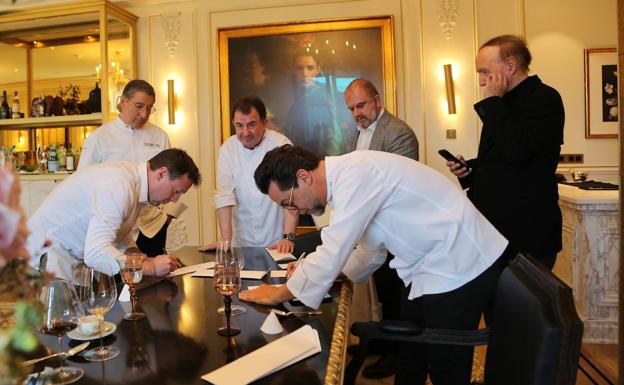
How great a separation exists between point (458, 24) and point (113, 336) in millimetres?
4100

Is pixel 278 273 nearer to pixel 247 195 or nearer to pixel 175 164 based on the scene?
pixel 175 164

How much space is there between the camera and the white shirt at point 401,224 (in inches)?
57.6

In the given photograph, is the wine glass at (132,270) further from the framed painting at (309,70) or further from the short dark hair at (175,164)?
the framed painting at (309,70)

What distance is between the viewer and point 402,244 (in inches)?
60.5

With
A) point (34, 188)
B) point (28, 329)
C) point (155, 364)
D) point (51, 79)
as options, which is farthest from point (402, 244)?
point (51, 79)

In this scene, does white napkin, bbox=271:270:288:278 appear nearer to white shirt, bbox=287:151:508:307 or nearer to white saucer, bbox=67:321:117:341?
white shirt, bbox=287:151:508:307

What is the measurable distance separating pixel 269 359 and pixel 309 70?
3871 millimetres

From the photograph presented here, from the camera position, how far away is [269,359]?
106cm

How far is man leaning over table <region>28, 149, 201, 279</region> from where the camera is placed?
5.83 feet

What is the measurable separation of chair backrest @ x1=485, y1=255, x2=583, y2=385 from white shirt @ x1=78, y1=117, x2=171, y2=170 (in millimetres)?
2693

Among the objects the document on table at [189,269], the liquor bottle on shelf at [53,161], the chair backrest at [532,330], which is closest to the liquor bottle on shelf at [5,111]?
the liquor bottle on shelf at [53,161]

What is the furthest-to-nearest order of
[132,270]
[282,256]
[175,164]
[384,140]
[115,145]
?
[115,145] < [384,140] < [282,256] < [175,164] < [132,270]

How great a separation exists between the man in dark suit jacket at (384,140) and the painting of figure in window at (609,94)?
9.68ft

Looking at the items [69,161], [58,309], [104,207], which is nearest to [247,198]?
[104,207]
